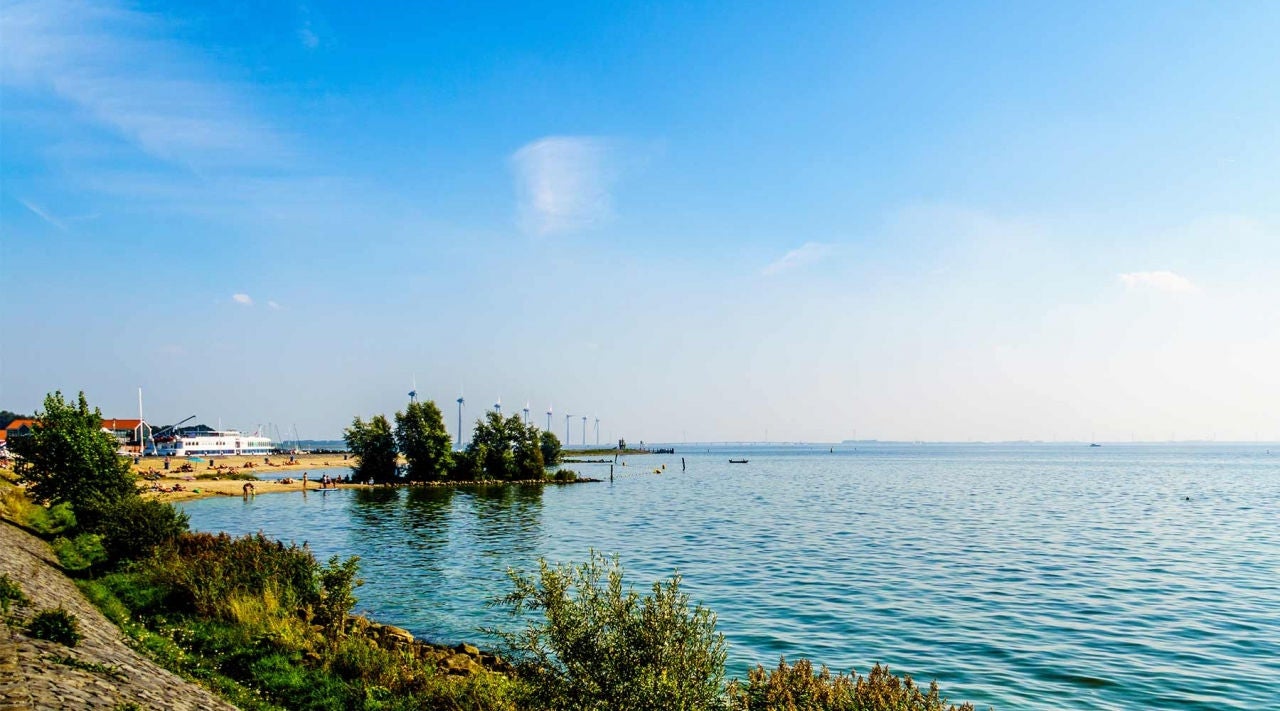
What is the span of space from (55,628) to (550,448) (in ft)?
538

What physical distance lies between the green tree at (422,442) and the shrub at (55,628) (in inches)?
3989

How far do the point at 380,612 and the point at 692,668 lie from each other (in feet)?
78.6

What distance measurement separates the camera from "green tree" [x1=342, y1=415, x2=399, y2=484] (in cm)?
11369

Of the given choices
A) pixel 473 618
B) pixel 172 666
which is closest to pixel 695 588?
pixel 473 618

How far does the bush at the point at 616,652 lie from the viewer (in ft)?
38.7

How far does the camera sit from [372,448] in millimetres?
114250

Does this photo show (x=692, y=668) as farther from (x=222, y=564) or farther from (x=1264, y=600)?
(x=1264, y=600)

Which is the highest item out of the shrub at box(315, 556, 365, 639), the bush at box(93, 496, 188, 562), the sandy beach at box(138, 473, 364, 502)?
the bush at box(93, 496, 188, 562)

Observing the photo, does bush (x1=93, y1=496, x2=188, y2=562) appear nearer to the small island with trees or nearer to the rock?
the rock

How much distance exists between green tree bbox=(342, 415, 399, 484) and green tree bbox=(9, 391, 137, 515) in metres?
71.9

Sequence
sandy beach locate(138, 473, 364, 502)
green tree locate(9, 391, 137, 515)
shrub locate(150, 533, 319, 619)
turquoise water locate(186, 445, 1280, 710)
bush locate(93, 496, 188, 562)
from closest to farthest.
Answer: turquoise water locate(186, 445, 1280, 710) < shrub locate(150, 533, 319, 619) < bush locate(93, 496, 188, 562) < green tree locate(9, 391, 137, 515) < sandy beach locate(138, 473, 364, 502)

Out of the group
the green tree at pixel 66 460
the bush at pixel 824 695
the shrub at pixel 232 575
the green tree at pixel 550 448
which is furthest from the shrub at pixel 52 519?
the green tree at pixel 550 448

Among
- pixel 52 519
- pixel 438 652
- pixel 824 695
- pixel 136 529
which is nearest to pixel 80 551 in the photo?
pixel 136 529

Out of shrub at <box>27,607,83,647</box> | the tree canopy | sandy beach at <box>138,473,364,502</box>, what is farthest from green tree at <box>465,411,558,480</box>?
shrub at <box>27,607,83,647</box>
